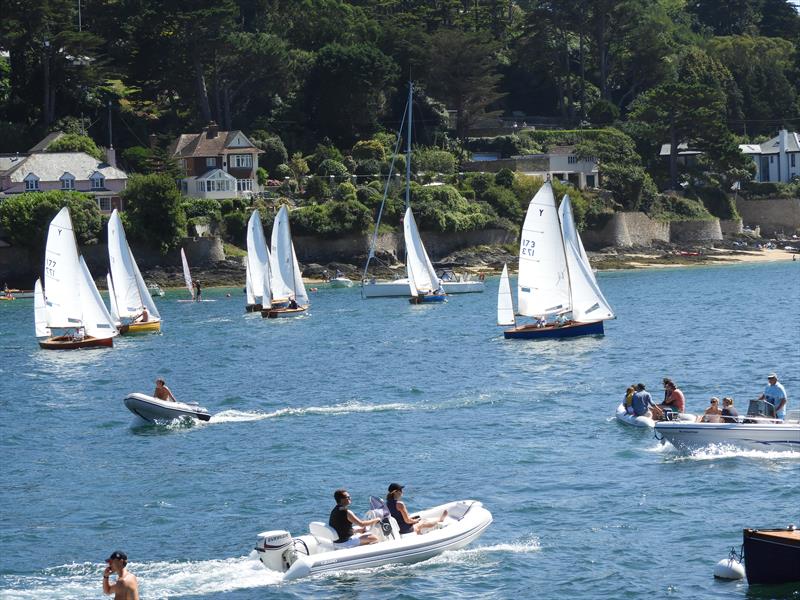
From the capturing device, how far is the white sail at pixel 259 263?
80812mm

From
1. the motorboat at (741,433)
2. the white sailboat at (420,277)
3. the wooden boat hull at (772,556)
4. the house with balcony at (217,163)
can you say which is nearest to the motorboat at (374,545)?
the wooden boat hull at (772,556)

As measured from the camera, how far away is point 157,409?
41875mm

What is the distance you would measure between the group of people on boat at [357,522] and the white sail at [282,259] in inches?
2093

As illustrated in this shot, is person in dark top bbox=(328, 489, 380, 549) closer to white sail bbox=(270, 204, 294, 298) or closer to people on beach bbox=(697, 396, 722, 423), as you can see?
people on beach bbox=(697, 396, 722, 423)

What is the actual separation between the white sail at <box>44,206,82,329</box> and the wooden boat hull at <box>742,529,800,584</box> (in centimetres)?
4301

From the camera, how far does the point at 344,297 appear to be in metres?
94.2

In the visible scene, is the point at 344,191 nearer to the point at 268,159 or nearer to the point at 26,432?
the point at 268,159

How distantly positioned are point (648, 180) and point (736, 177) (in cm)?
1145

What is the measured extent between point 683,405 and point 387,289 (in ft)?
184

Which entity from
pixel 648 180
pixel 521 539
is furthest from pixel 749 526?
pixel 648 180

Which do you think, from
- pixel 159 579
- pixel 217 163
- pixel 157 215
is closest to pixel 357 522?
pixel 159 579

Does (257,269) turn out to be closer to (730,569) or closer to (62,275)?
(62,275)

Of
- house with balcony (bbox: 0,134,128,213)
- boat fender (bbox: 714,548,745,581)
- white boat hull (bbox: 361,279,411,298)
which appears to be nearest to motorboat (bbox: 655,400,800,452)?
boat fender (bbox: 714,548,745,581)

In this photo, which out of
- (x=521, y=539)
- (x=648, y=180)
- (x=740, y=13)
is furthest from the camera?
(x=740, y=13)
